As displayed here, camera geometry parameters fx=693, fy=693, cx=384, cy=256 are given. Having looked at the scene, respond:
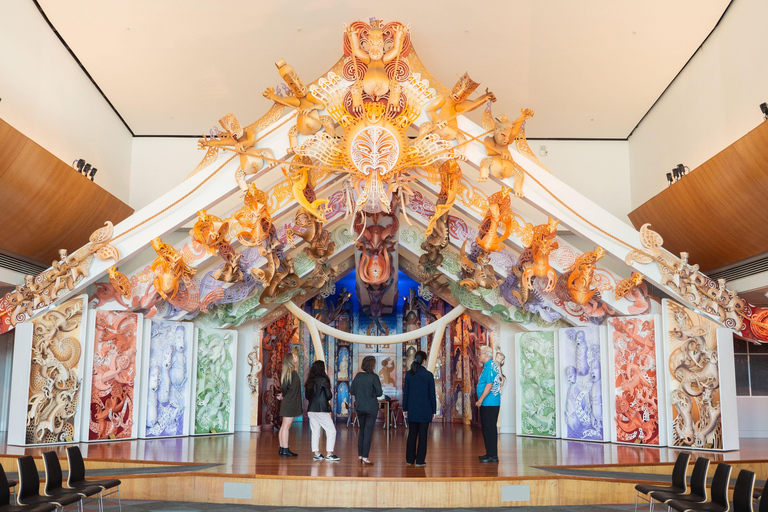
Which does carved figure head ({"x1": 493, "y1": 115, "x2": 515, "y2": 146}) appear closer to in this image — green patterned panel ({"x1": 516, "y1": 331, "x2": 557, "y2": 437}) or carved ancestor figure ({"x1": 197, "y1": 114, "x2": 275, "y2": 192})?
carved ancestor figure ({"x1": 197, "y1": 114, "x2": 275, "y2": 192})

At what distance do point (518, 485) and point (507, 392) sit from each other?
694cm

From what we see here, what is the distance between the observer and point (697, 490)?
6.05 metres

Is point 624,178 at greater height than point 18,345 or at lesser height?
greater

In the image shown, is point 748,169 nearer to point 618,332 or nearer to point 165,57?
point 618,332

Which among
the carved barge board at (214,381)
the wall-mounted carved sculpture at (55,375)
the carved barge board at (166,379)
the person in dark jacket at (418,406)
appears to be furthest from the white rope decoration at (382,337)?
the person in dark jacket at (418,406)

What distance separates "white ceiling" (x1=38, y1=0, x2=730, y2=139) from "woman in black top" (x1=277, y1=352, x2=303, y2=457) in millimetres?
4975

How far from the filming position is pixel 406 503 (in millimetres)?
7160

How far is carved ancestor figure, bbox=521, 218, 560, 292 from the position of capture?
10.7 meters

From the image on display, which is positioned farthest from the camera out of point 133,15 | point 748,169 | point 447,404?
point 447,404

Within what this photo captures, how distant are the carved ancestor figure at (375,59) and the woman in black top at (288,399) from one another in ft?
11.8

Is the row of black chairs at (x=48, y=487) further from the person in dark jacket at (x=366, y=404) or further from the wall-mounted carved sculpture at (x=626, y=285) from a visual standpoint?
the wall-mounted carved sculpture at (x=626, y=285)

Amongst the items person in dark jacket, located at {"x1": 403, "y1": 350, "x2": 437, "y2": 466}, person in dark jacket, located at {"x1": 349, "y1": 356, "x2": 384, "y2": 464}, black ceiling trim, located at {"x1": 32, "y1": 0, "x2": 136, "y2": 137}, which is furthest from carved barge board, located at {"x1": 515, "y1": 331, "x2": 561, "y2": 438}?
black ceiling trim, located at {"x1": 32, "y1": 0, "x2": 136, "y2": 137}

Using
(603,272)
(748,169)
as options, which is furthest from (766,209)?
(603,272)

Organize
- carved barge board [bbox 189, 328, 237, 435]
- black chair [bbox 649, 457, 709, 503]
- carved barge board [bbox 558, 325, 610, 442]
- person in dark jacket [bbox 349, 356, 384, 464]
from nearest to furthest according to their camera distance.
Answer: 1. black chair [bbox 649, 457, 709, 503]
2. person in dark jacket [bbox 349, 356, 384, 464]
3. carved barge board [bbox 558, 325, 610, 442]
4. carved barge board [bbox 189, 328, 237, 435]
